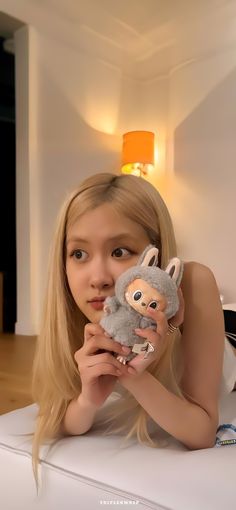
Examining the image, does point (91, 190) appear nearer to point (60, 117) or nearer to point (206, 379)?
point (206, 379)

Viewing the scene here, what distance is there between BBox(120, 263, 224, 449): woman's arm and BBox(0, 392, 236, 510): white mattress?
3 cm

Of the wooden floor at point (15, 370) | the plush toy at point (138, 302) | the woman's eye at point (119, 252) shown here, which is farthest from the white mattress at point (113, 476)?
the wooden floor at point (15, 370)

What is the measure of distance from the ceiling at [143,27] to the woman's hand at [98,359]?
2.51m

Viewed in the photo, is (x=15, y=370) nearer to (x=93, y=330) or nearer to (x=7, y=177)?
(x=93, y=330)

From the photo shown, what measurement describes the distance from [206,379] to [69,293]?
0.22 metres

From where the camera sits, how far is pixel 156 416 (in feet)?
1.74

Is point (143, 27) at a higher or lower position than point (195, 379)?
higher

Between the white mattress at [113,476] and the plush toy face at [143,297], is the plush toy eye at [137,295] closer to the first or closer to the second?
the plush toy face at [143,297]

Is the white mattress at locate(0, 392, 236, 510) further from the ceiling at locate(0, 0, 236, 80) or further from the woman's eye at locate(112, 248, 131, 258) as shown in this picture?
the ceiling at locate(0, 0, 236, 80)

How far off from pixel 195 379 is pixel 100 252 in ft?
0.67

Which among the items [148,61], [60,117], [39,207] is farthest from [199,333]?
[148,61]

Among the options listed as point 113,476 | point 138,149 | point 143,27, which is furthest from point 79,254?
point 143,27

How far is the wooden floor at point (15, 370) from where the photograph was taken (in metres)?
1.21

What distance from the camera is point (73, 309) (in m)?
0.64
